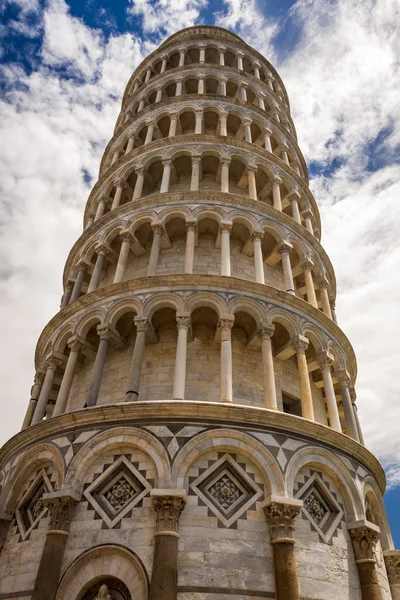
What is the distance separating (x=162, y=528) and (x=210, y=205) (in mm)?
10934

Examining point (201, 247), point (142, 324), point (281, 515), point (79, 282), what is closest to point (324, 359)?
point (142, 324)

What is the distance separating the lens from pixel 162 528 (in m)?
9.91

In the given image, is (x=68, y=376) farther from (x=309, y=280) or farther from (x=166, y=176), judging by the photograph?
(x=166, y=176)

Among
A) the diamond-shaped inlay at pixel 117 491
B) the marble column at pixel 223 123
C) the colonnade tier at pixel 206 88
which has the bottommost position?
the diamond-shaped inlay at pixel 117 491

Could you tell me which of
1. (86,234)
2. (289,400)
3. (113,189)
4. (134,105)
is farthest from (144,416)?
(134,105)

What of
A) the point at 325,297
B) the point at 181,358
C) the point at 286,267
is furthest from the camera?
the point at 325,297

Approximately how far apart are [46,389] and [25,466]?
2.77 metres

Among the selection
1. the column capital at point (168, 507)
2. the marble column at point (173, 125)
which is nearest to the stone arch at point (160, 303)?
the column capital at point (168, 507)

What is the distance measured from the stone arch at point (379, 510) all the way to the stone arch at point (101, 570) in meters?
6.49

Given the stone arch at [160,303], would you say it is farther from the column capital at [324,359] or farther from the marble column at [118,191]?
Result: the marble column at [118,191]

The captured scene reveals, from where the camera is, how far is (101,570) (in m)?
9.98

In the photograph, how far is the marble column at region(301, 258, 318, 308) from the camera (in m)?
16.8

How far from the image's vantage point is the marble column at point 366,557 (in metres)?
10.9

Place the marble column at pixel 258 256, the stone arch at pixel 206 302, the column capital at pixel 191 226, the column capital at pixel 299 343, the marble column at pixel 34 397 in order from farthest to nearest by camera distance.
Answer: the column capital at pixel 191 226, the marble column at pixel 258 256, the marble column at pixel 34 397, the column capital at pixel 299 343, the stone arch at pixel 206 302
